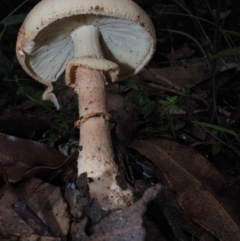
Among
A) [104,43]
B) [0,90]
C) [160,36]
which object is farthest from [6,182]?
[160,36]

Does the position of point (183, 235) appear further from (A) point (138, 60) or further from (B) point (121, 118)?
(A) point (138, 60)

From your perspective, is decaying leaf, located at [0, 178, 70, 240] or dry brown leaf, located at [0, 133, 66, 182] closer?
decaying leaf, located at [0, 178, 70, 240]

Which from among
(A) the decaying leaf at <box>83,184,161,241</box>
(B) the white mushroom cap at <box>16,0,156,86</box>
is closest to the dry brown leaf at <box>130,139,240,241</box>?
(A) the decaying leaf at <box>83,184,161,241</box>

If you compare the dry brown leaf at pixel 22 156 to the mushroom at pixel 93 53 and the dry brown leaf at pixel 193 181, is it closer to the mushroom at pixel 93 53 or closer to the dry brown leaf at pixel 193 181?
the mushroom at pixel 93 53

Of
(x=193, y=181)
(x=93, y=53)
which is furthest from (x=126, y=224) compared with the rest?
(x=93, y=53)

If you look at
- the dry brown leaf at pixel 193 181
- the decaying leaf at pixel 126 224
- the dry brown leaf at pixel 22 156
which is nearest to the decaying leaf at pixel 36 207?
the dry brown leaf at pixel 22 156

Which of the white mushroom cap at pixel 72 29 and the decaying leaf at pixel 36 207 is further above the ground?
the white mushroom cap at pixel 72 29

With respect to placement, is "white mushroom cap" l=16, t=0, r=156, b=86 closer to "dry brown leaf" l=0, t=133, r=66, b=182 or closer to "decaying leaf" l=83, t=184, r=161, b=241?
"dry brown leaf" l=0, t=133, r=66, b=182

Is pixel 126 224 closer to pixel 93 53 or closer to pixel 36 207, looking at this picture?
pixel 36 207
